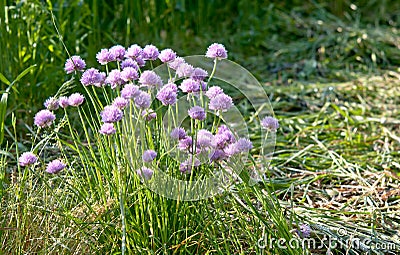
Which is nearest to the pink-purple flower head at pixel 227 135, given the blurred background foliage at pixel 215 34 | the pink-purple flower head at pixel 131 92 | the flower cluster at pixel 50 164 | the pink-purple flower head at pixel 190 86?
the pink-purple flower head at pixel 190 86

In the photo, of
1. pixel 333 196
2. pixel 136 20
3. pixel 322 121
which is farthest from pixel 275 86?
pixel 333 196

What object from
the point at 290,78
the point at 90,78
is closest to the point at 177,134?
the point at 90,78

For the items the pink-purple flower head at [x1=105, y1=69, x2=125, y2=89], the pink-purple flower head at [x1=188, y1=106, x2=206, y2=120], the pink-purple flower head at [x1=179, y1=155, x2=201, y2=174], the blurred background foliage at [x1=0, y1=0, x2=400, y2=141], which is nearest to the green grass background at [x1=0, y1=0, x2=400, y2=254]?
the blurred background foliage at [x1=0, y1=0, x2=400, y2=141]

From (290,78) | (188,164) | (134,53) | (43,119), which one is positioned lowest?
(290,78)

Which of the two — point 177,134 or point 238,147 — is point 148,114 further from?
point 238,147

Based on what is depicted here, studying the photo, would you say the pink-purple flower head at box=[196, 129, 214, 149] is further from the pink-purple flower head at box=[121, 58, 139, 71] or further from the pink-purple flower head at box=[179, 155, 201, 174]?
the pink-purple flower head at box=[121, 58, 139, 71]

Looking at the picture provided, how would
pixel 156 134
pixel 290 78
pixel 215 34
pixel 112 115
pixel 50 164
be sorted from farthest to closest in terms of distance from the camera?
pixel 215 34
pixel 290 78
pixel 156 134
pixel 50 164
pixel 112 115
